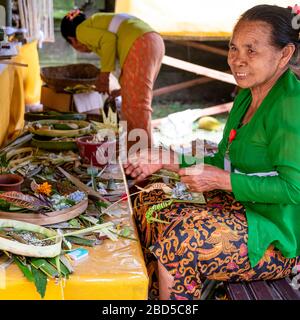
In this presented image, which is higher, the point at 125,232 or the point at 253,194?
the point at 253,194

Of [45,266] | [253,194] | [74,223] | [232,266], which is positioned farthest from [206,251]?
[45,266]

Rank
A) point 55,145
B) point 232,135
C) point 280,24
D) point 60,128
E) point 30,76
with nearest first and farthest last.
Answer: point 280,24
point 232,135
point 55,145
point 60,128
point 30,76

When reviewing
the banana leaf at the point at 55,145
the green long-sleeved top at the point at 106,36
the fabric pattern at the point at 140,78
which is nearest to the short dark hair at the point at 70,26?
the green long-sleeved top at the point at 106,36

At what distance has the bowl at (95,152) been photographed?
8.72ft

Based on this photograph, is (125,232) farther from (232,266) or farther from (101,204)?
(232,266)

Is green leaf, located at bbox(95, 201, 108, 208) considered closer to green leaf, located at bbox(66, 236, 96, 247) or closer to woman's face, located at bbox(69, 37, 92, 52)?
green leaf, located at bbox(66, 236, 96, 247)

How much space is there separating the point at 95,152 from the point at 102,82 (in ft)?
6.04

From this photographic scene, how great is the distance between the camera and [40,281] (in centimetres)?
153

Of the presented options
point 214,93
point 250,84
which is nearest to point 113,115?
point 250,84

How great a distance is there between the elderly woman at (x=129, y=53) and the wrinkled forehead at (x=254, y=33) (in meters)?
2.08

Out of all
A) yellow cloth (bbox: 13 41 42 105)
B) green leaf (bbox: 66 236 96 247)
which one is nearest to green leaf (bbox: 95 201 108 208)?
green leaf (bbox: 66 236 96 247)

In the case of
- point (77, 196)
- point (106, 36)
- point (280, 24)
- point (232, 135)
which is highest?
point (280, 24)

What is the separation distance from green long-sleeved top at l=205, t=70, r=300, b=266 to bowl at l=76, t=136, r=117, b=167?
2.77 feet
